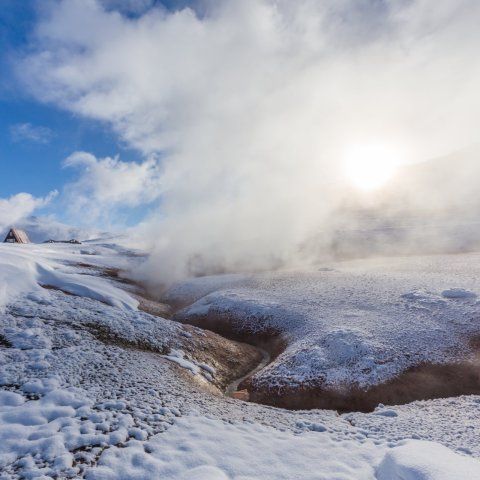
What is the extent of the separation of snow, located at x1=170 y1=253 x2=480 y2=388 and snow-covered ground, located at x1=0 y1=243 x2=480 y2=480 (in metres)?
3.35

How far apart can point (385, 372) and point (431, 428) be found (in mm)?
5427

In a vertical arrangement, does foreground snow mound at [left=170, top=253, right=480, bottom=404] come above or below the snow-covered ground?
above

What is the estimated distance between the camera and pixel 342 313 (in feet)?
73.3

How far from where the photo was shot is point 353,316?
21.6 metres

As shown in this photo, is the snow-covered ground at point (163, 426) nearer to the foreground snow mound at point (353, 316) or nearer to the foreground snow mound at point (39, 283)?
the foreground snow mound at point (39, 283)

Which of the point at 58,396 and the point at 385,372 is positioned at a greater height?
the point at 385,372

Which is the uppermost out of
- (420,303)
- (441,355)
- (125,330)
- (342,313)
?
(420,303)

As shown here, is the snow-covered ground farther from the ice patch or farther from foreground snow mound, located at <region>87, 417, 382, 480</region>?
the ice patch

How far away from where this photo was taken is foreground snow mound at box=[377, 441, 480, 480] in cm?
730

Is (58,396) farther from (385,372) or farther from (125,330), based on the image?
(385,372)

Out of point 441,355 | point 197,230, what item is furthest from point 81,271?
point 441,355

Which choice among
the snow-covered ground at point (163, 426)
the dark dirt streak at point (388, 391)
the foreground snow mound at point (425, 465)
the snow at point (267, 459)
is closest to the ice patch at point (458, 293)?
the dark dirt streak at point (388, 391)

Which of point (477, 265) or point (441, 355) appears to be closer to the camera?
point (441, 355)

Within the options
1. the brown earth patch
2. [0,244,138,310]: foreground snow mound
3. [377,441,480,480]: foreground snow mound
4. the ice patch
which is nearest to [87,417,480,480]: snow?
[377,441,480,480]: foreground snow mound
